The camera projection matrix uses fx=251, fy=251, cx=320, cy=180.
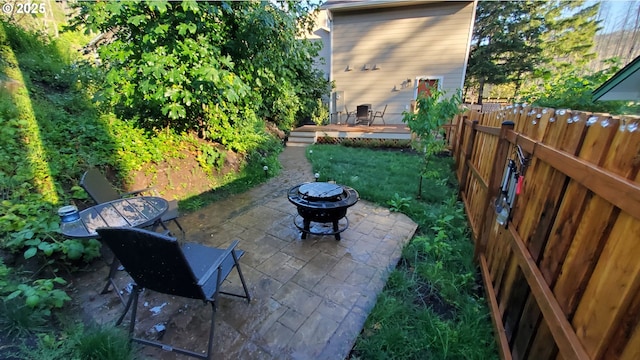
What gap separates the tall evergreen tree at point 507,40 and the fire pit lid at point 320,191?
1578cm

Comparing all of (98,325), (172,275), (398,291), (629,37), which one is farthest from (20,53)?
(629,37)

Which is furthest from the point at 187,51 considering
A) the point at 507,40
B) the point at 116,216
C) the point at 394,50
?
the point at 507,40

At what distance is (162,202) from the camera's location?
2.48 meters

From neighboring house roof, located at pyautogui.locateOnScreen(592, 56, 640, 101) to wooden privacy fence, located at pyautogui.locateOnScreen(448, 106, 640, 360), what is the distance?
1.58 meters

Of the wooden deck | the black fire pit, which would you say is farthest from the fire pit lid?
the wooden deck

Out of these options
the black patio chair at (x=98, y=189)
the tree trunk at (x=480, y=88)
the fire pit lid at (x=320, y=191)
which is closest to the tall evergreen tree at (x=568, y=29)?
the tree trunk at (x=480, y=88)

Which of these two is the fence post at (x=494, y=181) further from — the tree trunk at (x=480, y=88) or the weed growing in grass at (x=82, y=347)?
the tree trunk at (x=480, y=88)

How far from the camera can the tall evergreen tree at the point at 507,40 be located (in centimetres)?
1328

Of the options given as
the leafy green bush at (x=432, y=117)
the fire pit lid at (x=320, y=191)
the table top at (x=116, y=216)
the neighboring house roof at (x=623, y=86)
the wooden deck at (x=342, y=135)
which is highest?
the neighboring house roof at (x=623, y=86)

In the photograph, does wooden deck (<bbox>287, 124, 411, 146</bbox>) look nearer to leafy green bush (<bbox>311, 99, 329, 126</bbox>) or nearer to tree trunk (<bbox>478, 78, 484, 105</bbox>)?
leafy green bush (<bbox>311, 99, 329, 126</bbox>)

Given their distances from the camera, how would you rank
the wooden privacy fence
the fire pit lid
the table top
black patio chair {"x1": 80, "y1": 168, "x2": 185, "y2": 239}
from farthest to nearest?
the fire pit lid → black patio chair {"x1": 80, "y1": 168, "x2": 185, "y2": 239} → the table top → the wooden privacy fence

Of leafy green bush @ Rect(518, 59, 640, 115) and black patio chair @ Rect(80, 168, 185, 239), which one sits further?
leafy green bush @ Rect(518, 59, 640, 115)

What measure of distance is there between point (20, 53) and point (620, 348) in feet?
27.1

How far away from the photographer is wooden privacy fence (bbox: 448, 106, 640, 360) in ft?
2.57
